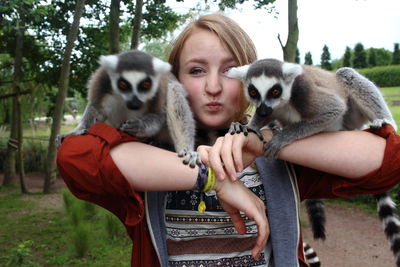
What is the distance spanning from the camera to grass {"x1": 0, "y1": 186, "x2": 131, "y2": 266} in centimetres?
429

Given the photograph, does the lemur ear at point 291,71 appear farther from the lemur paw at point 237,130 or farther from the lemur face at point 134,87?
the lemur face at point 134,87

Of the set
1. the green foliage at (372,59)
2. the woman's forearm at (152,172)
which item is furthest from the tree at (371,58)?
the woman's forearm at (152,172)

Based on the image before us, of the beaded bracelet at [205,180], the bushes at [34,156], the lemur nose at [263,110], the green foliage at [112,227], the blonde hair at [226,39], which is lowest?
the bushes at [34,156]

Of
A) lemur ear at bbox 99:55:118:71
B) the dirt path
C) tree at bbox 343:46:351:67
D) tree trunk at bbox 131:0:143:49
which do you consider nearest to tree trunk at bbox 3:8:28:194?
the dirt path

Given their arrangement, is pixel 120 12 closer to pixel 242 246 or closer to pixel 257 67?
pixel 257 67

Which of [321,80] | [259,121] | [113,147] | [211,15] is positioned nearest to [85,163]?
[113,147]

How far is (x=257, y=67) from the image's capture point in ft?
5.88

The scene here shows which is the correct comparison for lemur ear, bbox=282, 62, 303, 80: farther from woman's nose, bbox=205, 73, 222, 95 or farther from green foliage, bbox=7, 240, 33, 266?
green foliage, bbox=7, 240, 33, 266

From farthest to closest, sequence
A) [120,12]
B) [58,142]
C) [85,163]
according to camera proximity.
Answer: [120,12] < [58,142] < [85,163]

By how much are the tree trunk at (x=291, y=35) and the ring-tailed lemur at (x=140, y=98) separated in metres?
2.55

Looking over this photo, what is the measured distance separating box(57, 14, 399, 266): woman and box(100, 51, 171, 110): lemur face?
0.49ft

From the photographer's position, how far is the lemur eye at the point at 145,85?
181 centimetres

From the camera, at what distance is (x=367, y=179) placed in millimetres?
1319

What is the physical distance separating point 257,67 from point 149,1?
389 centimetres
